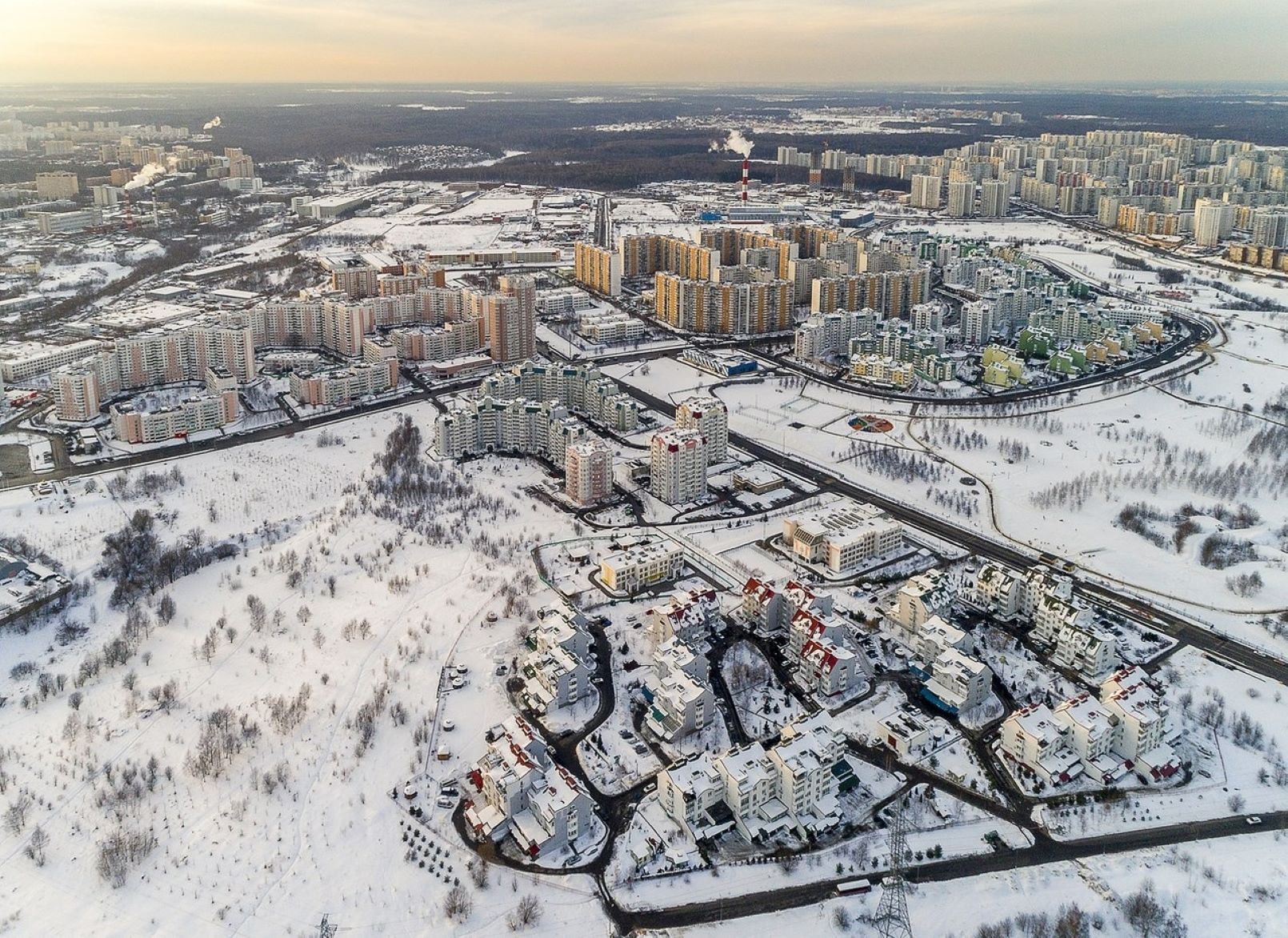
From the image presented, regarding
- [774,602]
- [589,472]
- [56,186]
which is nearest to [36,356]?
[589,472]

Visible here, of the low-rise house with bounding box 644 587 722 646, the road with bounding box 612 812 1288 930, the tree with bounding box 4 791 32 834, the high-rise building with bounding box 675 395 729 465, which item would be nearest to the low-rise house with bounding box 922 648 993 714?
the road with bounding box 612 812 1288 930

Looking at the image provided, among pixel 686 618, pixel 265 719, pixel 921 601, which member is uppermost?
pixel 921 601

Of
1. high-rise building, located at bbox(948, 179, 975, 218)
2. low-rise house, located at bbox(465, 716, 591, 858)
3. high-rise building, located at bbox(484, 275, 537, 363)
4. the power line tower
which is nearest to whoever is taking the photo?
the power line tower

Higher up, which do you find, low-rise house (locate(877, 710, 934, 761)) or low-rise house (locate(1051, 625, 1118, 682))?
low-rise house (locate(1051, 625, 1118, 682))

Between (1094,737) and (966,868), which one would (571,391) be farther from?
(966,868)

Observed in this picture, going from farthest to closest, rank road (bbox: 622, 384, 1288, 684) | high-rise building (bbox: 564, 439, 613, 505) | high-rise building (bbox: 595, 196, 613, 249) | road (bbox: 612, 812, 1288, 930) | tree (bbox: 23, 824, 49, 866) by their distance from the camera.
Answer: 1. high-rise building (bbox: 595, 196, 613, 249)
2. high-rise building (bbox: 564, 439, 613, 505)
3. road (bbox: 622, 384, 1288, 684)
4. tree (bbox: 23, 824, 49, 866)
5. road (bbox: 612, 812, 1288, 930)

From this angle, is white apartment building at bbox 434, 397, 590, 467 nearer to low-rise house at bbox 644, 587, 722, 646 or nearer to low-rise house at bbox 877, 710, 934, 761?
low-rise house at bbox 644, 587, 722, 646

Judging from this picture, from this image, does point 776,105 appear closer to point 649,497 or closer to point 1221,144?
point 1221,144
